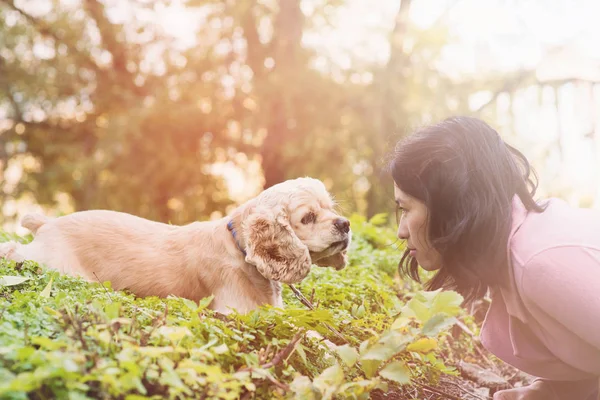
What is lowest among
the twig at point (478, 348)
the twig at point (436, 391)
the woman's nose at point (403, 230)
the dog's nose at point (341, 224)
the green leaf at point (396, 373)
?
the twig at point (478, 348)

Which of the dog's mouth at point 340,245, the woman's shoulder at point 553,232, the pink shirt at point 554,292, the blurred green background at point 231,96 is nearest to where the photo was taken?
the pink shirt at point 554,292

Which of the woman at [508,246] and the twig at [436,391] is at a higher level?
the woman at [508,246]

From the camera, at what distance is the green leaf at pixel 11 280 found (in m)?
3.16

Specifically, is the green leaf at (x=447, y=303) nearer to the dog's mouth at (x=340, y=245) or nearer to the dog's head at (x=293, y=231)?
the dog's head at (x=293, y=231)

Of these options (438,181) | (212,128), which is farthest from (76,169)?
(438,181)

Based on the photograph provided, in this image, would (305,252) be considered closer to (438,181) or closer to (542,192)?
(438,181)

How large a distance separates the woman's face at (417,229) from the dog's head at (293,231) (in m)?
0.82

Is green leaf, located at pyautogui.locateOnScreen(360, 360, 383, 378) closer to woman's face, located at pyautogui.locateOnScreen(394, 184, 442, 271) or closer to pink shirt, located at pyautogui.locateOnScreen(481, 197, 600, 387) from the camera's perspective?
pink shirt, located at pyautogui.locateOnScreen(481, 197, 600, 387)

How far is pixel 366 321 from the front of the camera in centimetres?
343

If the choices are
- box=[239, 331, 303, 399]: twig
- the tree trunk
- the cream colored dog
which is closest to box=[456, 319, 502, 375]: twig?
the cream colored dog

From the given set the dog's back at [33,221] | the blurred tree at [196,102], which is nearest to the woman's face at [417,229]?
the dog's back at [33,221]

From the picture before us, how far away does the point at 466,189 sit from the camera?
303 cm

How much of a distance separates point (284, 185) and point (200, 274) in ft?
2.84

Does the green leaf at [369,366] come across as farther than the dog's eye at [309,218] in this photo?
No
